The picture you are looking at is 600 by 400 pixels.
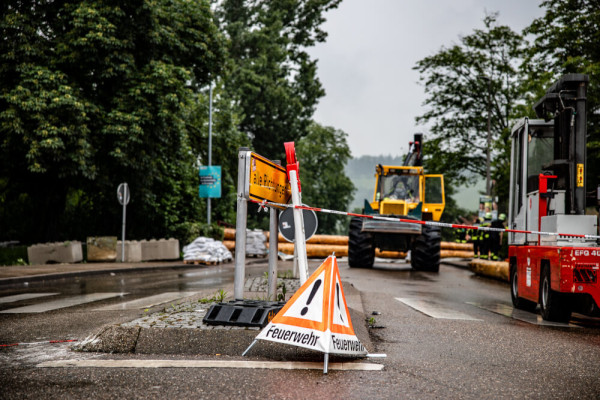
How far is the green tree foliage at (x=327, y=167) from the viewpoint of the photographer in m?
69.6

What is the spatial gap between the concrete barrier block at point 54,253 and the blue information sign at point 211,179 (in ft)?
37.8

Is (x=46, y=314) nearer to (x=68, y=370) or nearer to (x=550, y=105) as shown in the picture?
(x=68, y=370)

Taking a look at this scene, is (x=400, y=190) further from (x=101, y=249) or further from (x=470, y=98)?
(x=470, y=98)

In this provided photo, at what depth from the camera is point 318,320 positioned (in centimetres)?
524

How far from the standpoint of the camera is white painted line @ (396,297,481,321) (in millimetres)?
9086

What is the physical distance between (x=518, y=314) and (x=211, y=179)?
2424 cm

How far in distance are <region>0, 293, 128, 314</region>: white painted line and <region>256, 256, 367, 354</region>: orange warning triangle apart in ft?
16.7

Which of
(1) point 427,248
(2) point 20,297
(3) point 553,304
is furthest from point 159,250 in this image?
(3) point 553,304

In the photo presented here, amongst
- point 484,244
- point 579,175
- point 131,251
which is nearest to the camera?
point 579,175

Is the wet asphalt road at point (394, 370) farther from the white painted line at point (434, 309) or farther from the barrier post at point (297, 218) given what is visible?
the barrier post at point (297, 218)

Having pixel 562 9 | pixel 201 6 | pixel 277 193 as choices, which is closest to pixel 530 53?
pixel 562 9

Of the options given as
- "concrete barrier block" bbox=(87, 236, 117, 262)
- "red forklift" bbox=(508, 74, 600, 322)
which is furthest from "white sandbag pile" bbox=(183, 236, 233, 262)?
"red forklift" bbox=(508, 74, 600, 322)

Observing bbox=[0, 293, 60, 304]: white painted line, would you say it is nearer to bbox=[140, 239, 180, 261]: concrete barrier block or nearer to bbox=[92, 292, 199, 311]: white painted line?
bbox=[92, 292, 199, 311]: white painted line

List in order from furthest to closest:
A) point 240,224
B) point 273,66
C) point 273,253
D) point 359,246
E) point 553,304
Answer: point 273,66
point 359,246
point 553,304
point 273,253
point 240,224
